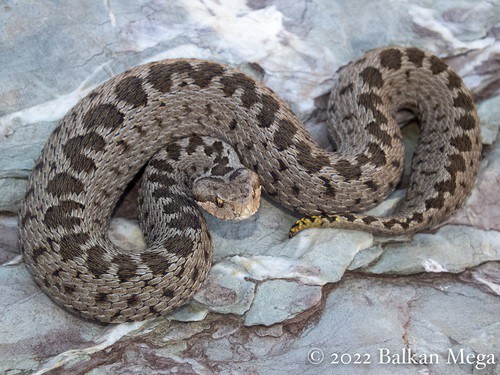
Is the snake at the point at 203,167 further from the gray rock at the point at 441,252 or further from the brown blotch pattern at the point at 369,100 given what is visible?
the gray rock at the point at 441,252

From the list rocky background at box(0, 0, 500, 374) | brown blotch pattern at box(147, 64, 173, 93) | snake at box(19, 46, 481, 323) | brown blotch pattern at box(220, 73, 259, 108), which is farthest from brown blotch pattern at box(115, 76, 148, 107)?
brown blotch pattern at box(220, 73, 259, 108)

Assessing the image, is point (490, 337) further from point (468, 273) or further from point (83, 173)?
point (83, 173)

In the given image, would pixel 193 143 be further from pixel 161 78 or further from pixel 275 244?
pixel 275 244

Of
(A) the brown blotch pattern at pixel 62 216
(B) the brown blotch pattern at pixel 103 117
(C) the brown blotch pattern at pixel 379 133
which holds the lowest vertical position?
(A) the brown blotch pattern at pixel 62 216

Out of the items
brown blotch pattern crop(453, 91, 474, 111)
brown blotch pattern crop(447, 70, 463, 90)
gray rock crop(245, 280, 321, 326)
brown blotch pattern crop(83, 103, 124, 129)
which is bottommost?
gray rock crop(245, 280, 321, 326)

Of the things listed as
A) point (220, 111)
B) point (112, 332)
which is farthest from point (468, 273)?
point (112, 332)

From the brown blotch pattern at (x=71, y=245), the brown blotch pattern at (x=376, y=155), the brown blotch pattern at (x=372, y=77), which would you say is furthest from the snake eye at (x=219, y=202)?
the brown blotch pattern at (x=372, y=77)

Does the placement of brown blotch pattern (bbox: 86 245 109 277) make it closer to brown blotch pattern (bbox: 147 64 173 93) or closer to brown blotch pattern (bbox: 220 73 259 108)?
brown blotch pattern (bbox: 147 64 173 93)
